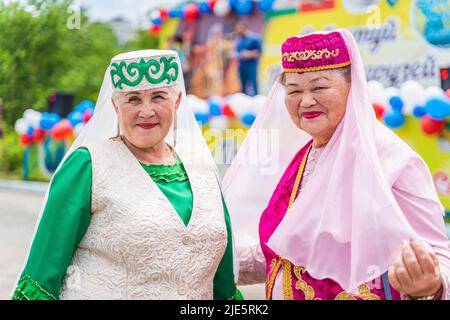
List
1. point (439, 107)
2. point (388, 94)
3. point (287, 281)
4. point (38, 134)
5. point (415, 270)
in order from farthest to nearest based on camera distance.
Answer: point (38, 134), point (388, 94), point (439, 107), point (287, 281), point (415, 270)

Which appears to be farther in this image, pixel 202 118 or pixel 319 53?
pixel 202 118

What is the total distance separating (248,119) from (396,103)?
236cm

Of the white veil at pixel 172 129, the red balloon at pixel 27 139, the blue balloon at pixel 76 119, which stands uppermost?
the white veil at pixel 172 129

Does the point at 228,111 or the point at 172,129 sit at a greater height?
the point at 172,129

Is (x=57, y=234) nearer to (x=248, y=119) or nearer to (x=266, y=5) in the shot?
(x=248, y=119)

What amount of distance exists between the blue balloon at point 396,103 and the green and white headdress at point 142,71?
5677 millimetres

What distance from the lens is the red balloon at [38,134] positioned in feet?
41.5

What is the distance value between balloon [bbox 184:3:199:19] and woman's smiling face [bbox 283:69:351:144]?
12344 millimetres

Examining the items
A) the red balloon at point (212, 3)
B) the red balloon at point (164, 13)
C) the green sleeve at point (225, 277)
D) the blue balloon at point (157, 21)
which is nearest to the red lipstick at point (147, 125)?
the green sleeve at point (225, 277)

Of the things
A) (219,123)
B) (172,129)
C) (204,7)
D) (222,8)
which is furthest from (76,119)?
(172,129)

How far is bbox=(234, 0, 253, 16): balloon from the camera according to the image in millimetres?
12539

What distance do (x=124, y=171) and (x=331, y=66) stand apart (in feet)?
2.52

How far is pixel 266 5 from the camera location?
11922mm

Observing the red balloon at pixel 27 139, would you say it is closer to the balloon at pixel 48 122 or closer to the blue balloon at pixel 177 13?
the balloon at pixel 48 122
